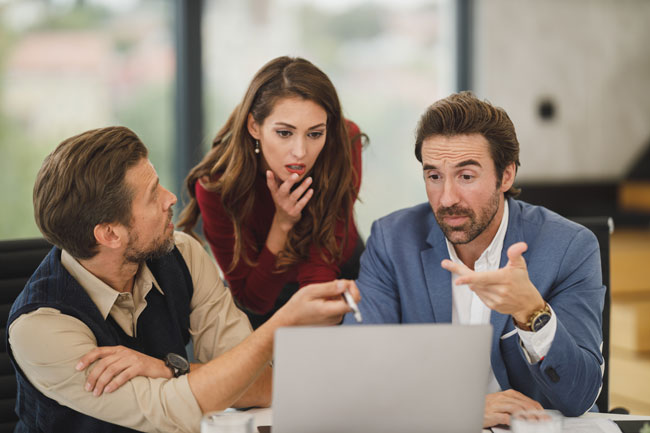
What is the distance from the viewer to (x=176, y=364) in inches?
63.7

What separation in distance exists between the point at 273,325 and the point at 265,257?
3.00 ft

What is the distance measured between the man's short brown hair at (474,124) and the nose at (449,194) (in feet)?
0.44

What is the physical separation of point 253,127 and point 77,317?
1.01 meters

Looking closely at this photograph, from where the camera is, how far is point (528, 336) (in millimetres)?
1593

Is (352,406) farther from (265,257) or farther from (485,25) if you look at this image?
(485,25)

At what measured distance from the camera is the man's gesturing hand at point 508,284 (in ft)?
4.72

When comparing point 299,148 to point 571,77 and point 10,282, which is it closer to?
point 10,282

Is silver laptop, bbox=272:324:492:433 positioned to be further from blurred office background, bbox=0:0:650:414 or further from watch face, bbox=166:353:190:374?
blurred office background, bbox=0:0:650:414

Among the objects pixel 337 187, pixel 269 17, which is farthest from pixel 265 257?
pixel 269 17

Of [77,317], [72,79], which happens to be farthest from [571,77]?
[77,317]

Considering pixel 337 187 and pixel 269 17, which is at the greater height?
pixel 269 17

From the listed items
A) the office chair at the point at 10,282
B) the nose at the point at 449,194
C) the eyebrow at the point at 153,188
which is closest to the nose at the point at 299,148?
the nose at the point at 449,194

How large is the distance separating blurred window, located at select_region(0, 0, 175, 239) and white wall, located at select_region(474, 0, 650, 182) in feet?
7.92

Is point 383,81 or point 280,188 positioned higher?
point 383,81
